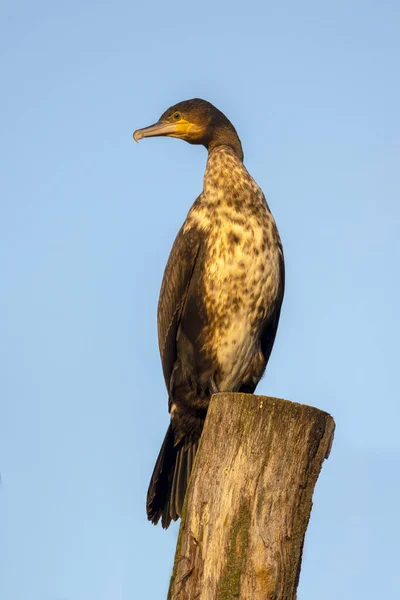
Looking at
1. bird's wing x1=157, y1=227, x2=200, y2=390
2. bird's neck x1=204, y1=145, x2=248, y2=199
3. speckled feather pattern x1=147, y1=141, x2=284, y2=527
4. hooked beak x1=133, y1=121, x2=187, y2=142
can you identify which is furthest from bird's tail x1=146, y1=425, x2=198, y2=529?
hooked beak x1=133, y1=121, x2=187, y2=142

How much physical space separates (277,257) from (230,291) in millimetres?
420

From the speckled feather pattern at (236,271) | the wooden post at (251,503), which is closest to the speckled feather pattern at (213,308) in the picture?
the speckled feather pattern at (236,271)

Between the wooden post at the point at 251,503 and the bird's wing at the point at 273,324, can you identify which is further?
the bird's wing at the point at 273,324

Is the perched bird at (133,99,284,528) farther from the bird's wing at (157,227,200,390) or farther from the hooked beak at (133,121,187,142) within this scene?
the hooked beak at (133,121,187,142)

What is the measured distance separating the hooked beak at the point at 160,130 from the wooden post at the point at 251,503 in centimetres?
350

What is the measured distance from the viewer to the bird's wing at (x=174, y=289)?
20.0 ft

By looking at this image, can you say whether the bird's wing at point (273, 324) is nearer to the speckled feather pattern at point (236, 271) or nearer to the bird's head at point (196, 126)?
the speckled feather pattern at point (236, 271)

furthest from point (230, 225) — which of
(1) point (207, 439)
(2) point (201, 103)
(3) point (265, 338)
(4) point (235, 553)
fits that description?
(4) point (235, 553)

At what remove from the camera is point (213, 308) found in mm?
6004

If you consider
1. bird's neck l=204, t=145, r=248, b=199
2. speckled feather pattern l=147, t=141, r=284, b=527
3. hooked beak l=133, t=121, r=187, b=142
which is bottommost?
speckled feather pattern l=147, t=141, r=284, b=527

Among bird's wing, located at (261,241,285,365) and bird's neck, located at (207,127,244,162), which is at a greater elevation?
bird's neck, located at (207,127,244,162)

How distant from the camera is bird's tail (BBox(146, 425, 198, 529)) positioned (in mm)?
5802

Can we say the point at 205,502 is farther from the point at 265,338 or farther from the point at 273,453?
the point at 265,338

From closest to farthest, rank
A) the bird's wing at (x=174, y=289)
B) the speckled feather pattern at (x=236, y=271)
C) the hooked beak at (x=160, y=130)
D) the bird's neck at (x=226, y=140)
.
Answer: the speckled feather pattern at (x=236, y=271), the bird's wing at (x=174, y=289), the bird's neck at (x=226, y=140), the hooked beak at (x=160, y=130)
